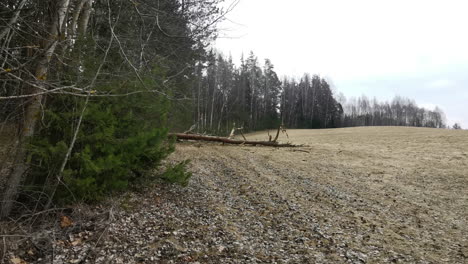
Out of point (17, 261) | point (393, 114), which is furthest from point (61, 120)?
point (393, 114)

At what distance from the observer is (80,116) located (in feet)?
12.2

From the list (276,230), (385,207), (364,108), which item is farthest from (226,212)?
(364,108)

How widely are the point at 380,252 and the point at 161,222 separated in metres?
3.22

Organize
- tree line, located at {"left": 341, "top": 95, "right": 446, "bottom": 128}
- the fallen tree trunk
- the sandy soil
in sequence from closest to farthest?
the sandy soil
the fallen tree trunk
tree line, located at {"left": 341, "top": 95, "right": 446, "bottom": 128}

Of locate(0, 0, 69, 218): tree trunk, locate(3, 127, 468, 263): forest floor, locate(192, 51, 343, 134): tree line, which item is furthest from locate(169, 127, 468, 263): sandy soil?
locate(192, 51, 343, 134): tree line

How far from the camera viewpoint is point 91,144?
4125 mm

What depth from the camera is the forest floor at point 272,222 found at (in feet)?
12.0

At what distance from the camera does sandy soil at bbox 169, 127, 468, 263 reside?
4.20m

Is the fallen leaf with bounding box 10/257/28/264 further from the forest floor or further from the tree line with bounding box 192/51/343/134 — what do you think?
the tree line with bounding box 192/51/343/134

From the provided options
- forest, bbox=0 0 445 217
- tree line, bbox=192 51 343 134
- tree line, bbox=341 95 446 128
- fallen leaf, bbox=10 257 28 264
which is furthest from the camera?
tree line, bbox=341 95 446 128

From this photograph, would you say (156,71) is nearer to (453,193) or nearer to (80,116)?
(80,116)

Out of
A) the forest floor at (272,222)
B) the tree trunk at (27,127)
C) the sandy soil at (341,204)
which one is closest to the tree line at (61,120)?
the tree trunk at (27,127)

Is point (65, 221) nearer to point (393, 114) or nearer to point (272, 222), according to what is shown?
point (272, 222)

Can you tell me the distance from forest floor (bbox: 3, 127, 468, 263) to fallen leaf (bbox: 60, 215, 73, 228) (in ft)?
0.05
